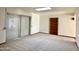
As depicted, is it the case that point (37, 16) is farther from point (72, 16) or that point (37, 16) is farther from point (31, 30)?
point (72, 16)

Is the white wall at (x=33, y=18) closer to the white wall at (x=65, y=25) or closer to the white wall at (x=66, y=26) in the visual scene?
the white wall at (x=65, y=25)

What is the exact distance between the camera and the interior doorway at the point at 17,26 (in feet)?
23.0

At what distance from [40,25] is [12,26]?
175 inches

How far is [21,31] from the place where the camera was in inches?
343

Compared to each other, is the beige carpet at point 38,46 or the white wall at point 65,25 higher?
the white wall at point 65,25

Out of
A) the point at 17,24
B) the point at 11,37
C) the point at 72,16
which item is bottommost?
the point at 11,37

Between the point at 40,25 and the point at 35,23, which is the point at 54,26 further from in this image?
the point at 35,23

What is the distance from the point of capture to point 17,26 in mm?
8242

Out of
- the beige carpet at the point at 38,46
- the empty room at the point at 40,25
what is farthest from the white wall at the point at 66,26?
the beige carpet at the point at 38,46

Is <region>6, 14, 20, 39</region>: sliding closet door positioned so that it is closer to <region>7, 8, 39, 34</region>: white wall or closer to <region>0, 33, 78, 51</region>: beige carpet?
<region>7, 8, 39, 34</region>: white wall

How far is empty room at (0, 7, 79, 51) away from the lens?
664 centimetres

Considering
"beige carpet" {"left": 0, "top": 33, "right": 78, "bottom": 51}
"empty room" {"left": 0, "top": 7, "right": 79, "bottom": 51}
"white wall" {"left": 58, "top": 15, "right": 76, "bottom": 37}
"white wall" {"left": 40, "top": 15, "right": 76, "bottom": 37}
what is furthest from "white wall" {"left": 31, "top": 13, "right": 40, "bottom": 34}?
"beige carpet" {"left": 0, "top": 33, "right": 78, "bottom": 51}

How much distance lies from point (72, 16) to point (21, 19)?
12.7ft
